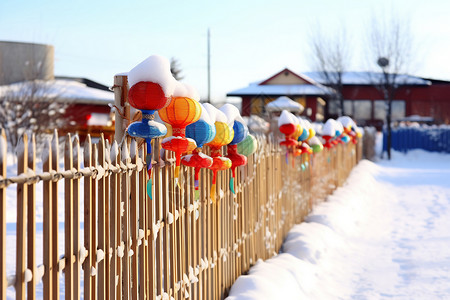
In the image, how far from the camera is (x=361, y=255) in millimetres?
7719

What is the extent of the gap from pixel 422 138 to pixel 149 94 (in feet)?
102

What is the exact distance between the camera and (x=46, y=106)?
17906mm

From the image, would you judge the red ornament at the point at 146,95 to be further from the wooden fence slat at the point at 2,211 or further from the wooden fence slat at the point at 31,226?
the wooden fence slat at the point at 2,211

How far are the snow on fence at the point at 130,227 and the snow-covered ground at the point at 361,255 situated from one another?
0.40 metres

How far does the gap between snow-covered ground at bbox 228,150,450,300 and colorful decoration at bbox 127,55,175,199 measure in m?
2.09

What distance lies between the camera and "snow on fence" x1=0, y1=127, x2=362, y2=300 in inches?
83.9

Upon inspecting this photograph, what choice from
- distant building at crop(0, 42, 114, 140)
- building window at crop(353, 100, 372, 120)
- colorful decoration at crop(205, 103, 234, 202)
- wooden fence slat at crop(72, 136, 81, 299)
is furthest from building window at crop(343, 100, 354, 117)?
wooden fence slat at crop(72, 136, 81, 299)

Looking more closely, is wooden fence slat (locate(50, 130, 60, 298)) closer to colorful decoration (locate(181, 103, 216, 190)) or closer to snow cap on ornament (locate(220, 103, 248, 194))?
colorful decoration (locate(181, 103, 216, 190))

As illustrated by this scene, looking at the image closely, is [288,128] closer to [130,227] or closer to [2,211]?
[130,227]

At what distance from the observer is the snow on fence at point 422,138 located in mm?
31844

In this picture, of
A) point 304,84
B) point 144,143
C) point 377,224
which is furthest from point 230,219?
point 304,84

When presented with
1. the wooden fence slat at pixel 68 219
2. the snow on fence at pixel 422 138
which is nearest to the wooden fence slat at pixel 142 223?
the wooden fence slat at pixel 68 219

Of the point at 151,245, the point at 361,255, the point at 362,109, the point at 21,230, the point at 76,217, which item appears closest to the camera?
the point at 21,230

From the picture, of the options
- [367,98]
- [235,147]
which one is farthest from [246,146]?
[367,98]
